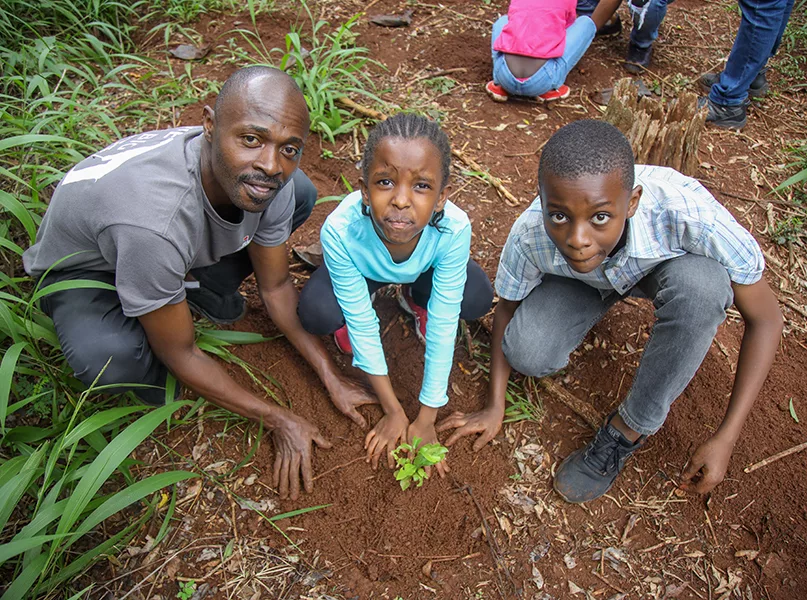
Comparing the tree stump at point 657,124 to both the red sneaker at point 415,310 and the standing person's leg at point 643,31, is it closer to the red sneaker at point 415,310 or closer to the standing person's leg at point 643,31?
the red sneaker at point 415,310

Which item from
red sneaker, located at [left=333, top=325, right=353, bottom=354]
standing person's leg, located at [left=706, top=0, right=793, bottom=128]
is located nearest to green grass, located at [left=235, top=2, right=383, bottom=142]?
red sneaker, located at [left=333, top=325, right=353, bottom=354]

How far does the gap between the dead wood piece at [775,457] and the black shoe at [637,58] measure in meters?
2.84

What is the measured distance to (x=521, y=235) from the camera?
2.03 m

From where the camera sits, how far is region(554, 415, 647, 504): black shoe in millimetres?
2006

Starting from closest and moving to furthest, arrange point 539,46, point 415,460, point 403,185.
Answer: point 403,185 < point 415,460 < point 539,46

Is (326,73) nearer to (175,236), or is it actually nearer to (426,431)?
Result: (175,236)

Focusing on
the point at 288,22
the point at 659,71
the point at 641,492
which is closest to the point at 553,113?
the point at 659,71

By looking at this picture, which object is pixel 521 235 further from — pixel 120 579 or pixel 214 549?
pixel 120 579

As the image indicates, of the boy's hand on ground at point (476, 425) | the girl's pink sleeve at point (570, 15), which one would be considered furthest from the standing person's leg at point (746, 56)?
the boy's hand on ground at point (476, 425)

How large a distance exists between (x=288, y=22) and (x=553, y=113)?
6.15 feet

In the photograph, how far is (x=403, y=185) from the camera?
173 cm

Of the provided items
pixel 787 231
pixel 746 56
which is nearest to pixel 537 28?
pixel 746 56

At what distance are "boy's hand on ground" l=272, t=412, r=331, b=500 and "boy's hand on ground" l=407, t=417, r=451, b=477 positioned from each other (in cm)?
32

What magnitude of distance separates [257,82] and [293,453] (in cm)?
122
